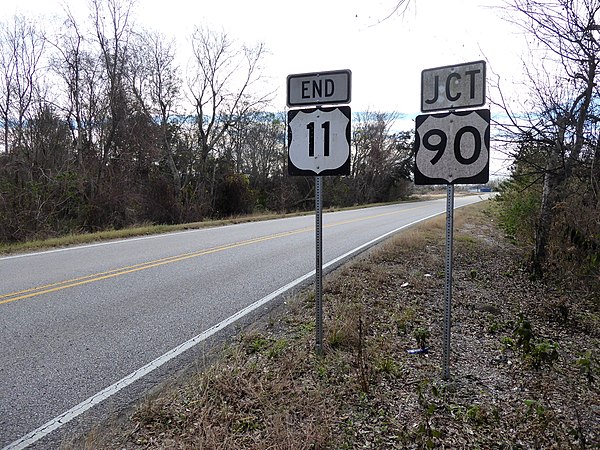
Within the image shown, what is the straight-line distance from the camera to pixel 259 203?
115 ft

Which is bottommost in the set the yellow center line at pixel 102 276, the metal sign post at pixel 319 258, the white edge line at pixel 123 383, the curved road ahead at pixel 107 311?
the white edge line at pixel 123 383

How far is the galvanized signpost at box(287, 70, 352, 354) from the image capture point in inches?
151

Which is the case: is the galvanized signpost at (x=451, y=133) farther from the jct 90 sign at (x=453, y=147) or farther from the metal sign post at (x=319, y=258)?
the metal sign post at (x=319, y=258)

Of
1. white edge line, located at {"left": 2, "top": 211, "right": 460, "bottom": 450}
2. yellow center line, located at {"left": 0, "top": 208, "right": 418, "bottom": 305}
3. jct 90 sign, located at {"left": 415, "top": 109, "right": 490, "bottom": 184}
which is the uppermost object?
jct 90 sign, located at {"left": 415, "top": 109, "right": 490, "bottom": 184}

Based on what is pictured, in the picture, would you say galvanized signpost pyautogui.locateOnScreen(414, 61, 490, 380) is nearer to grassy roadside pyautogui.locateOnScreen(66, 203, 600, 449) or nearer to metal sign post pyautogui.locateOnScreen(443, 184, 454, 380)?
metal sign post pyautogui.locateOnScreen(443, 184, 454, 380)

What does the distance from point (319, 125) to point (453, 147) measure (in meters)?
1.14

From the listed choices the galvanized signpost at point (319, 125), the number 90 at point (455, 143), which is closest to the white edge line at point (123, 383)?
the galvanized signpost at point (319, 125)

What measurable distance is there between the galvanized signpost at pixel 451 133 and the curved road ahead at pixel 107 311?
2.94 m

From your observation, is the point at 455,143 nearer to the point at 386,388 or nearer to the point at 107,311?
the point at 386,388

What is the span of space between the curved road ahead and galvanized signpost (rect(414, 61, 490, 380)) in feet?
9.64

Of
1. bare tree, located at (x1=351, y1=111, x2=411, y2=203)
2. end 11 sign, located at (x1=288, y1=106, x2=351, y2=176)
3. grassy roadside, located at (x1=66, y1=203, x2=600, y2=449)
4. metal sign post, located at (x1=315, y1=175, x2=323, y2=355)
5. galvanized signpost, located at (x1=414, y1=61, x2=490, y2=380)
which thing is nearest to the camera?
grassy roadside, located at (x1=66, y1=203, x2=600, y2=449)

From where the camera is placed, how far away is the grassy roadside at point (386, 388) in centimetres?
293

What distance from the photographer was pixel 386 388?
11.9 feet

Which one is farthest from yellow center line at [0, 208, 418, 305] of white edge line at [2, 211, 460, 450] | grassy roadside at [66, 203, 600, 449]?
grassy roadside at [66, 203, 600, 449]
